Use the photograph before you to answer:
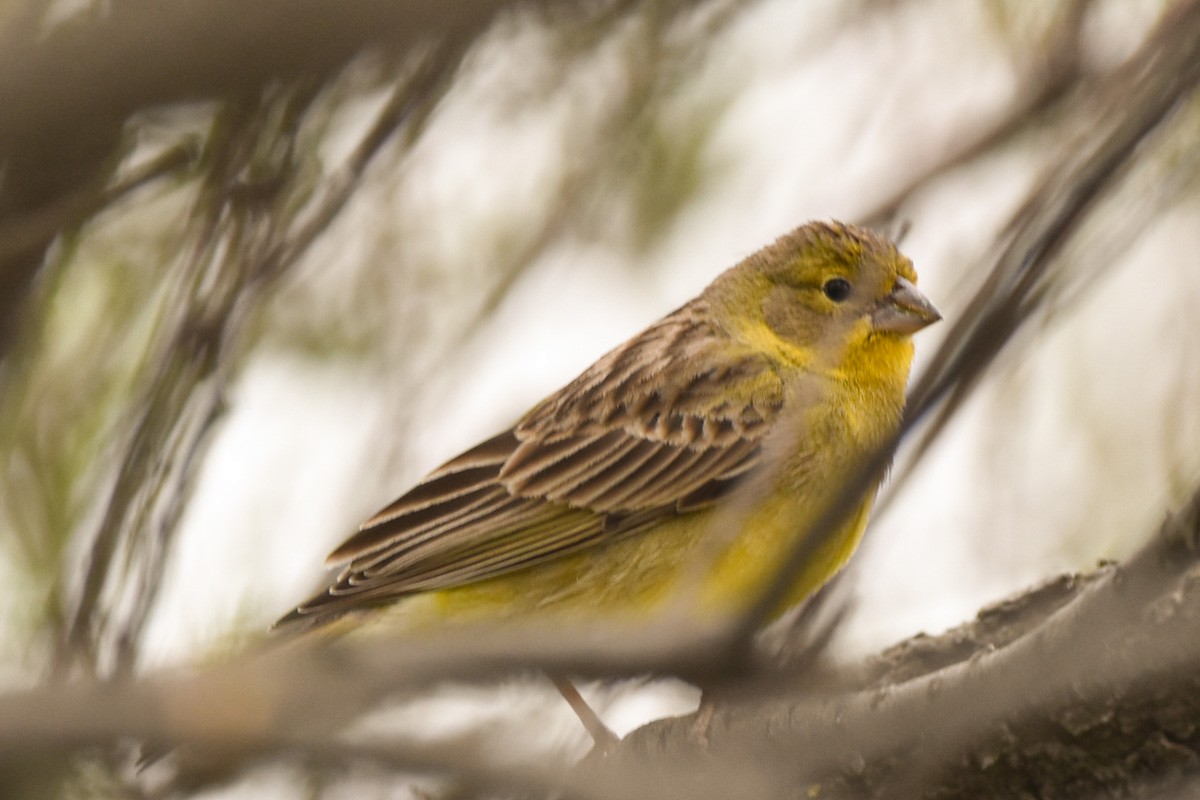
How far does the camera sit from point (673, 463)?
5.46 metres

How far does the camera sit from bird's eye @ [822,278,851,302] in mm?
5961

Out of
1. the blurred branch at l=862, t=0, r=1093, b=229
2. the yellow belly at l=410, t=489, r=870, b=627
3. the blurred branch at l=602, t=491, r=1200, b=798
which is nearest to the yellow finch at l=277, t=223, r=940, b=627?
the yellow belly at l=410, t=489, r=870, b=627

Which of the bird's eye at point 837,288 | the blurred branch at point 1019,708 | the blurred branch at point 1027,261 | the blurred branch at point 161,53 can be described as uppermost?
the blurred branch at point 161,53

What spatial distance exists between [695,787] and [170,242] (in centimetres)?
344

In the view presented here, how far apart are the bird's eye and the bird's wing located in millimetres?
437

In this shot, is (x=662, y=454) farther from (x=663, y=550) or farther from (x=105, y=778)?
(x=105, y=778)

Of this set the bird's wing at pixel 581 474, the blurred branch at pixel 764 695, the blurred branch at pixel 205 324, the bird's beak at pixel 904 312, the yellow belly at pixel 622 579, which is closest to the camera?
the blurred branch at pixel 764 695

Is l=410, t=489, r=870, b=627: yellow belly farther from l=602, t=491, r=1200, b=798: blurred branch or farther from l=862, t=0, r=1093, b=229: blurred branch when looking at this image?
l=862, t=0, r=1093, b=229: blurred branch

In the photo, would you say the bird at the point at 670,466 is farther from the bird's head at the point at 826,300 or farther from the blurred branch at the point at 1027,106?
the blurred branch at the point at 1027,106

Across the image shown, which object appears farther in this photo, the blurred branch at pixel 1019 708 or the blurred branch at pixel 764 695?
the blurred branch at pixel 1019 708

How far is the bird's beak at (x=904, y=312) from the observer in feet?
17.8

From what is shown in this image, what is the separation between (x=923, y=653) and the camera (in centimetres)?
450

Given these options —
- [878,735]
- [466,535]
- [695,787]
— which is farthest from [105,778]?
[878,735]

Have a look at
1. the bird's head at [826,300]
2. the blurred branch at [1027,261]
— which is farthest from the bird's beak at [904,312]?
the blurred branch at [1027,261]
